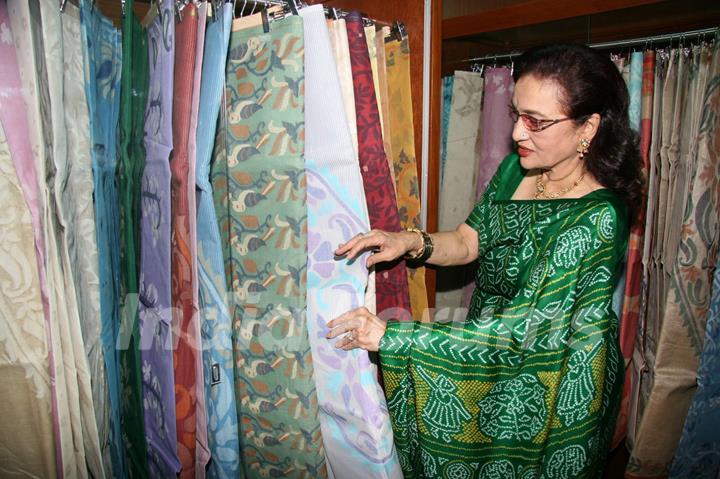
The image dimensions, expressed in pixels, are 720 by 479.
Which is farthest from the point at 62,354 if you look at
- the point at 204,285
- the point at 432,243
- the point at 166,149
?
the point at 432,243

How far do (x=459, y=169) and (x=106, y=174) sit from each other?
47.9 inches

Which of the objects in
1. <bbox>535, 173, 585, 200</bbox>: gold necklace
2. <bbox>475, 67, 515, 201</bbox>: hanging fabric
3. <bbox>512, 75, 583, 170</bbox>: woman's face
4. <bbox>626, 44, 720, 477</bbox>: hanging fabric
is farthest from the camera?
<bbox>475, 67, 515, 201</bbox>: hanging fabric

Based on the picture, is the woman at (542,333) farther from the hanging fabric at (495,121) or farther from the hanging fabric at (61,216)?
the hanging fabric at (495,121)

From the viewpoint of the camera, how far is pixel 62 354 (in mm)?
708

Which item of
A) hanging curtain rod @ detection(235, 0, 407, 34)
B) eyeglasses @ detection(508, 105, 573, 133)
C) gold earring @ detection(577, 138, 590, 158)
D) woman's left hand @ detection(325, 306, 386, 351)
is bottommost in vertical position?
woman's left hand @ detection(325, 306, 386, 351)

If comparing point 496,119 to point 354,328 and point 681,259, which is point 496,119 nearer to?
point 681,259

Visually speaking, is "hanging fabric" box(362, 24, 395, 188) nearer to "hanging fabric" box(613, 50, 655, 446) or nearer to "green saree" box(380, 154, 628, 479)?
"green saree" box(380, 154, 628, 479)

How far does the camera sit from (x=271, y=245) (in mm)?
803

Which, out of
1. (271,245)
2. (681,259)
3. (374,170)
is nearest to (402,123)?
(374,170)

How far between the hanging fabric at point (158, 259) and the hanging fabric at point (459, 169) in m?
1.12

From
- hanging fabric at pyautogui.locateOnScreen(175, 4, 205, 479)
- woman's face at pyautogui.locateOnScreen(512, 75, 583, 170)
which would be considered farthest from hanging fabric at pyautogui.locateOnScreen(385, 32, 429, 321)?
hanging fabric at pyautogui.locateOnScreen(175, 4, 205, 479)

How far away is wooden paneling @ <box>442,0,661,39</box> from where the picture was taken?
1147 mm

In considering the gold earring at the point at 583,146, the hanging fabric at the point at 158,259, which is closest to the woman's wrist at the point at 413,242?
the gold earring at the point at 583,146

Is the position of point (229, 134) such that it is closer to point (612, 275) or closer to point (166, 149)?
point (166, 149)
